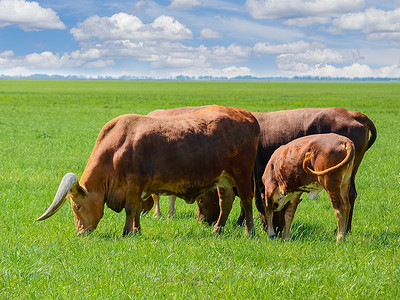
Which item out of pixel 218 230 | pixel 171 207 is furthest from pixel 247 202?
pixel 171 207

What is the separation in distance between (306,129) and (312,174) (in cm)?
228

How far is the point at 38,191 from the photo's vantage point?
10742mm

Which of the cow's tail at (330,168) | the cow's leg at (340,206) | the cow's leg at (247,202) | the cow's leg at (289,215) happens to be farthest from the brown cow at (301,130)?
the cow's tail at (330,168)

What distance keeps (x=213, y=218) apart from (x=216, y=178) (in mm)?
1396

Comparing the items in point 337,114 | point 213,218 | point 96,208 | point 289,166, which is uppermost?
point 337,114

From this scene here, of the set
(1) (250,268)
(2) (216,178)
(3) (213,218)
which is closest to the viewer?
(1) (250,268)

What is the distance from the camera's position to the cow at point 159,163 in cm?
704

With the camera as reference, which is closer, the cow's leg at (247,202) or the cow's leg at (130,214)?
the cow's leg at (130,214)

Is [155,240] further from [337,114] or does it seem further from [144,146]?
[337,114]

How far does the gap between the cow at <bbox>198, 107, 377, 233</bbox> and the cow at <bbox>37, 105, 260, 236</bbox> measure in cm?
108

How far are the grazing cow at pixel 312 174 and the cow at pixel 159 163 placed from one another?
421 millimetres

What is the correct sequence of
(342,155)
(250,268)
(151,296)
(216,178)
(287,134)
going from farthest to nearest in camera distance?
(287,134) < (216,178) < (342,155) < (250,268) < (151,296)

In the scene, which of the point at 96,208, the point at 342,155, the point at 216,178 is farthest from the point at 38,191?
the point at 342,155

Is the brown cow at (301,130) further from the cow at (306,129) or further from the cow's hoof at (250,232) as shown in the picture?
the cow's hoof at (250,232)
